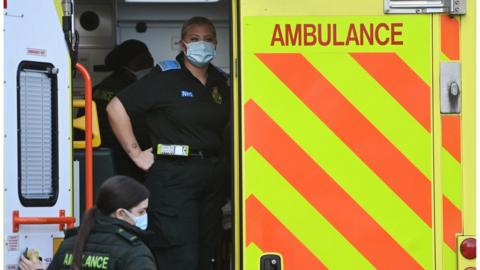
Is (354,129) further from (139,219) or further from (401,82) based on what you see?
(139,219)

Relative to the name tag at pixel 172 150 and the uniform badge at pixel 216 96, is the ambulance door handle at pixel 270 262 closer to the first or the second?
the name tag at pixel 172 150

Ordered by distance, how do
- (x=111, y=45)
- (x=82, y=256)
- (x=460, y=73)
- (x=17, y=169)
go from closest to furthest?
(x=82, y=256) → (x=17, y=169) → (x=460, y=73) → (x=111, y=45)

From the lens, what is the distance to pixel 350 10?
14.1 feet

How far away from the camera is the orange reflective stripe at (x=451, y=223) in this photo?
432 centimetres

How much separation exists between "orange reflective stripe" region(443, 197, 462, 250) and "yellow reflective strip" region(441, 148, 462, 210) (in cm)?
3

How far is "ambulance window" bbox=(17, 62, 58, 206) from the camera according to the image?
13.5 feet

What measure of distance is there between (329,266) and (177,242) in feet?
3.31

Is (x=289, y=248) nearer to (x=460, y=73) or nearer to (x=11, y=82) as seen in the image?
(x=460, y=73)

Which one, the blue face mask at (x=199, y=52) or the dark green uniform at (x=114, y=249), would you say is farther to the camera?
the blue face mask at (x=199, y=52)

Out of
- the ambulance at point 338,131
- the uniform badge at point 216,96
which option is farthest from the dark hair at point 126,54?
the ambulance at point 338,131

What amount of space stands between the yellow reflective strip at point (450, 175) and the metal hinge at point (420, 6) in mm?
573

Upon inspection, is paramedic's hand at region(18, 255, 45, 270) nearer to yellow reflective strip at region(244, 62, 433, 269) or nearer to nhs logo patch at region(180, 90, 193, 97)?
yellow reflective strip at region(244, 62, 433, 269)

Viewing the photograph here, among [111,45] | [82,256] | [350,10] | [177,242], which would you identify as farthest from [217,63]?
[82,256]

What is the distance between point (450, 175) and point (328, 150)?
52 centimetres
